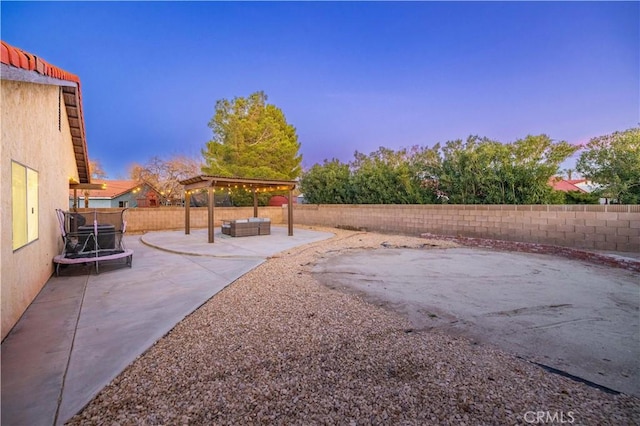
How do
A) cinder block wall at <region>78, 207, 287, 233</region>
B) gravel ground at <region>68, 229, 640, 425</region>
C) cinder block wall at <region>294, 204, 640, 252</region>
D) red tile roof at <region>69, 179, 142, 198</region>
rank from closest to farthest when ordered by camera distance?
1. gravel ground at <region>68, 229, 640, 425</region>
2. cinder block wall at <region>294, 204, 640, 252</region>
3. cinder block wall at <region>78, 207, 287, 233</region>
4. red tile roof at <region>69, 179, 142, 198</region>

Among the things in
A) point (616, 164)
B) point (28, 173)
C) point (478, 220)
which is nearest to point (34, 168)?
point (28, 173)

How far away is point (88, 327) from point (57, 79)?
3.05 meters

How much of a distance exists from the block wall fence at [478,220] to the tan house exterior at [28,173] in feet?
26.7

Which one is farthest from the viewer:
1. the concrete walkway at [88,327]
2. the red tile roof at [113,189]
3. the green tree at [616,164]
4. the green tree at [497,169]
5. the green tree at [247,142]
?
the red tile roof at [113,189]

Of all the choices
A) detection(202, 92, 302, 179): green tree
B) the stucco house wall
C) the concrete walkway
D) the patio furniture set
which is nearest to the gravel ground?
the concrete walkway

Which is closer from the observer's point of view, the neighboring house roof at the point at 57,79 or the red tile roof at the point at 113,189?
the neighboring house roof at the point at 57,79

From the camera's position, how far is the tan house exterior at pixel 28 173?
267cm

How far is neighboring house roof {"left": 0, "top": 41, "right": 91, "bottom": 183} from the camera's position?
2115 millimetres

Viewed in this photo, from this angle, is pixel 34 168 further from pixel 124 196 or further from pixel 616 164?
pixel 124 196

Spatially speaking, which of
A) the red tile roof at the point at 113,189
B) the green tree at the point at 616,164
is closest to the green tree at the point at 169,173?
the red tile roof at the point at 113,189

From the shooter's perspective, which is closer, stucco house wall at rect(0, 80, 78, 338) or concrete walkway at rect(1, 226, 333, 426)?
concrete walkway at rect(1, 226, 333, 426)

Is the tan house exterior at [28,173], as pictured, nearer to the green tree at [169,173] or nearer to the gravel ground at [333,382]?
the gravel ground at [333,382]

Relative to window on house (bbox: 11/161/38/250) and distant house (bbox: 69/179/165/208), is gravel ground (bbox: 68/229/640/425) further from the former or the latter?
distant house (bbox: 69/179/165/208)

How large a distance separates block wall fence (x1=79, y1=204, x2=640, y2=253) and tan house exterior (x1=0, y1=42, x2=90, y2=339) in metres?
8.14
